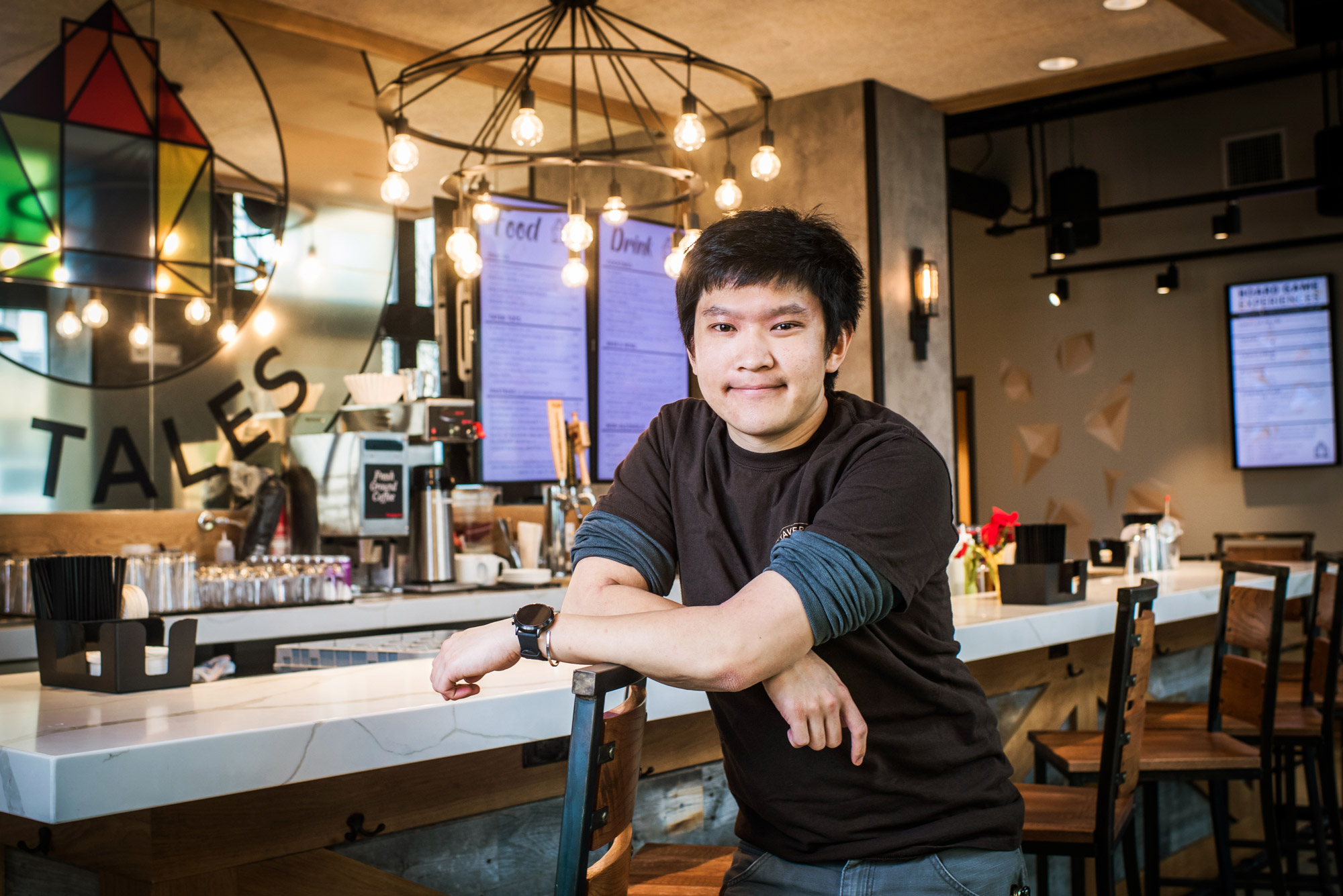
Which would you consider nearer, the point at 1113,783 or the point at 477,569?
the point at 1113,783

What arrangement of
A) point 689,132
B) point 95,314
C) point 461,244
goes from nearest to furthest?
point 689,132
point 461,244
point 95,314

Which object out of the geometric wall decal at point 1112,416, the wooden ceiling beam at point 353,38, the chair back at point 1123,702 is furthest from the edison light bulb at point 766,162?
the geometric wall decal at point 1112,416

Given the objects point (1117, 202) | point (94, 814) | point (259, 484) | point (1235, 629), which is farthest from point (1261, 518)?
point (94, 814)

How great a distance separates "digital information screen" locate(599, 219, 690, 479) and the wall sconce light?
44.2 inches

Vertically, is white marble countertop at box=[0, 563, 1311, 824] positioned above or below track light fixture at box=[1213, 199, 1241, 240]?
below

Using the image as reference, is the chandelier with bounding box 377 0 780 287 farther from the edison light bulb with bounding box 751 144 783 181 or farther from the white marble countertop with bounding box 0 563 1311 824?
the white marble countertop with bounding box 0 563 1311 824

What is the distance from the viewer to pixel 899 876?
1301mm

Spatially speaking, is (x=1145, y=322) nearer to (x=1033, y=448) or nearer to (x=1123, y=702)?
(x=1033, y=448)

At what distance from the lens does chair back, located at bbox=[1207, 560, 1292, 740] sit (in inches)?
109

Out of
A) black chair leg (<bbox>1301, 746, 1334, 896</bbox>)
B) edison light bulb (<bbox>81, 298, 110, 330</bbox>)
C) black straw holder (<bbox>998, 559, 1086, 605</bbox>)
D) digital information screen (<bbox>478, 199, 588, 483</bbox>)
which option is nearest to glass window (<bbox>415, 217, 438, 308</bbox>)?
digital information screen (<bbox>478, 199, 588, 483</bbox>)

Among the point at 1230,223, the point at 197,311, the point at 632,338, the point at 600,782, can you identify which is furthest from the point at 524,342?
the point at 1230,223

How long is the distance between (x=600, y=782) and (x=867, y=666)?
376mm

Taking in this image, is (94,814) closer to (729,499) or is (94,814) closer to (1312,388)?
(729,499)

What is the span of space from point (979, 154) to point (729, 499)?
9178 mm
